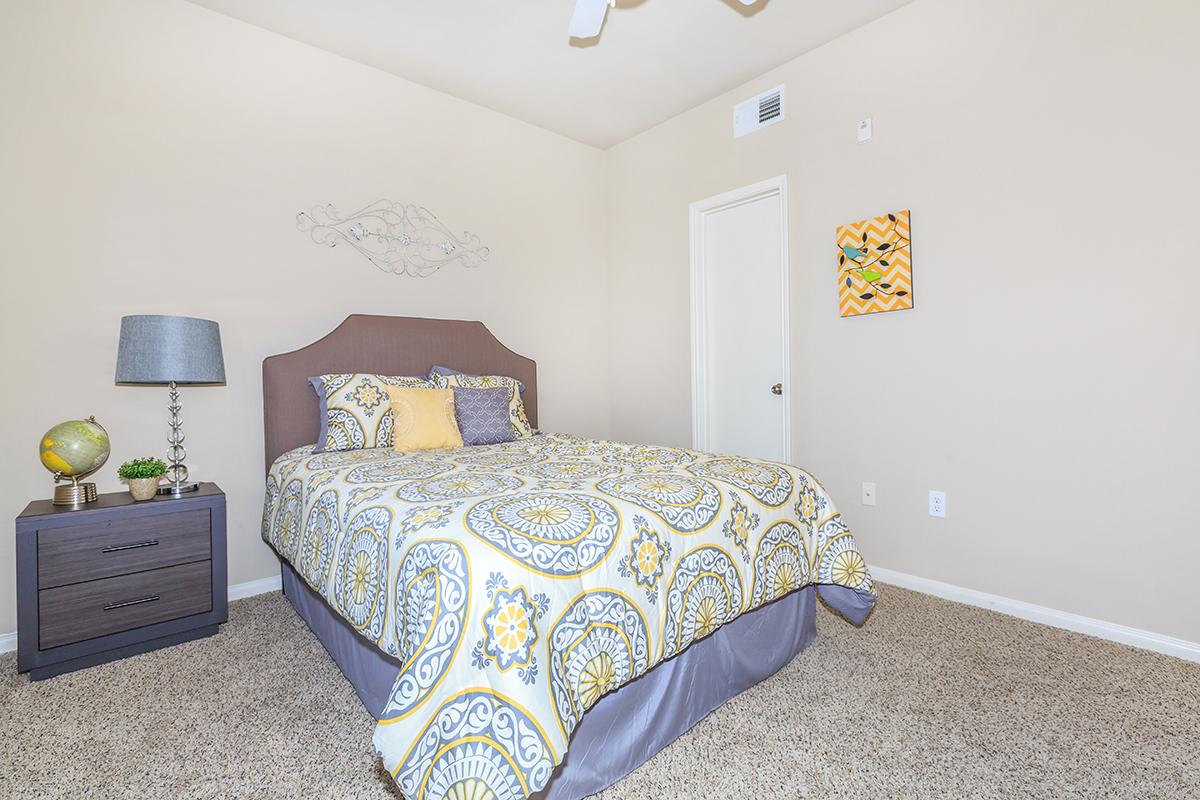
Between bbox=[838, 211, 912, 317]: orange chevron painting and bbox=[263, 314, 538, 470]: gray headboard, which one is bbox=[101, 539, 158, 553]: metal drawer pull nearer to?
bbox=[263, 314, 538, 470]: gray headboard

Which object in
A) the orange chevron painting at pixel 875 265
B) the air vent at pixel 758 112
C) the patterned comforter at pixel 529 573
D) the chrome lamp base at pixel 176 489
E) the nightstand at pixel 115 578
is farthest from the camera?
the air vent at pixel 758 112

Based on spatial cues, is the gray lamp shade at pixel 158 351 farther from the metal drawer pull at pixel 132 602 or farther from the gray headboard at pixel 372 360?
the metal drawer pull at pixel 132 602

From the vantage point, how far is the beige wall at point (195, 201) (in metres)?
2.27

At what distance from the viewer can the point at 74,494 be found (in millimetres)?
2111

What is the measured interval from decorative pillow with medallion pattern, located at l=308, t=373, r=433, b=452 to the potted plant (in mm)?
583

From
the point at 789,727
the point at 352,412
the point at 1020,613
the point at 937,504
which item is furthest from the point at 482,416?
the point at 1020,613

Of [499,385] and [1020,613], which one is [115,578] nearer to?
[499,385]

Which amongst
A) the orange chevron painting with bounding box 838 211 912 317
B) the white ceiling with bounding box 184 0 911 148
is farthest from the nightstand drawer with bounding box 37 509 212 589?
the orange chevron painting with bounding box 838 211 912 317

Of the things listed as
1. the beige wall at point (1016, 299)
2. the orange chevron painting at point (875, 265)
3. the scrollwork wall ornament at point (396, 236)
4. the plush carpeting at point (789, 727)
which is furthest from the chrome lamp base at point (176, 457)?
the orange chevron painting at point (875, 265)

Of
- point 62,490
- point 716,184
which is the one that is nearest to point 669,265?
point 716,184

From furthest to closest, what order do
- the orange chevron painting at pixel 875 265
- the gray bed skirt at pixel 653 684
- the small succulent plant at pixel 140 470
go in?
the orange chevron painting at pixel 875 265 < the small succulent plant at pixel 140 470 < the gray bed skirt at pixel 653 684

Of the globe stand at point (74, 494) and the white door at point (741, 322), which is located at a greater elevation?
the white door at point (741, 322)

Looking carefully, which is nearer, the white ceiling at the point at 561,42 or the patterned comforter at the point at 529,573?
the patterned comforter at the point at 529,573

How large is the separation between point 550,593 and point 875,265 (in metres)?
2.36
